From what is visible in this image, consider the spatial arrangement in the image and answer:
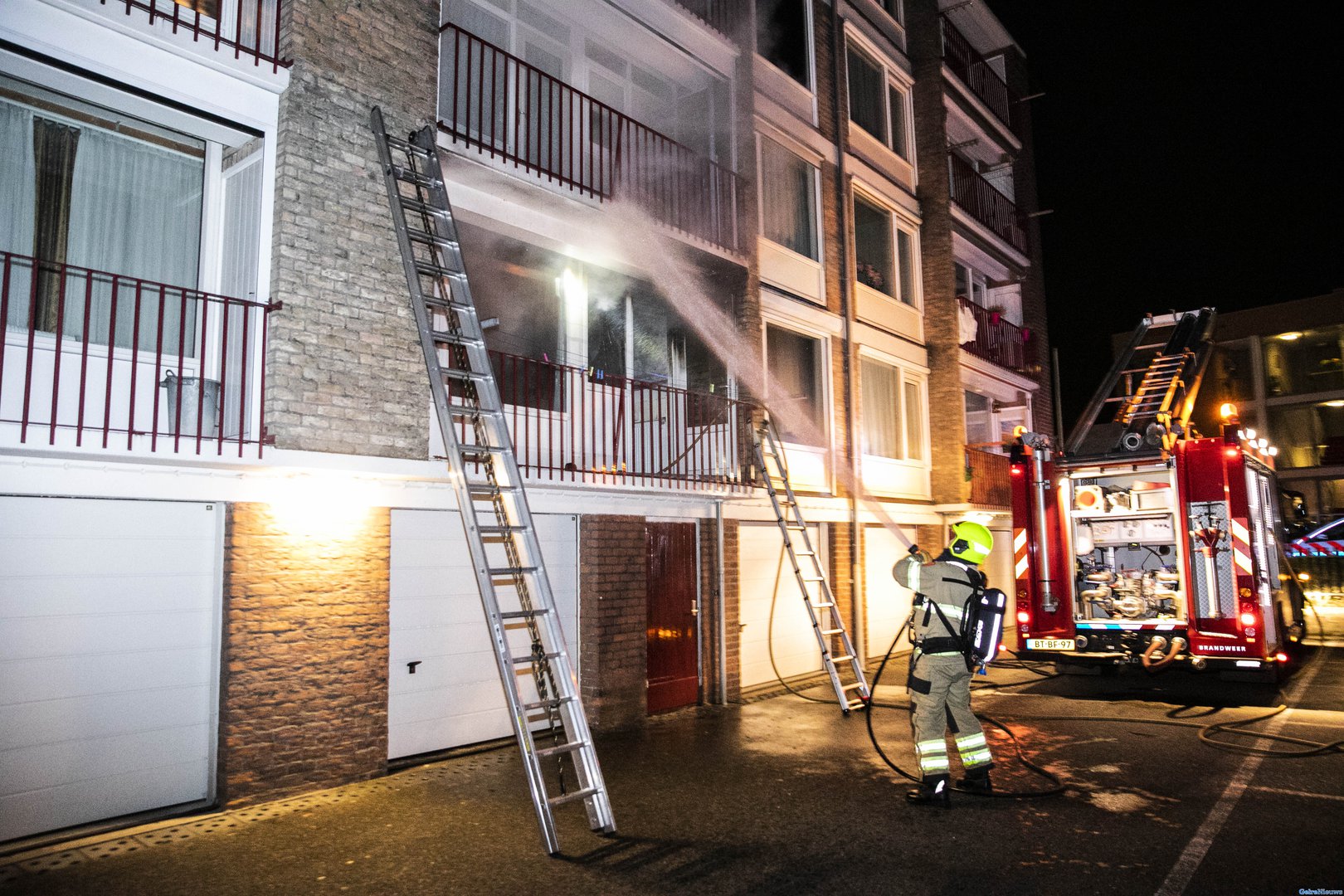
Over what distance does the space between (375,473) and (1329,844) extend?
6821 mm

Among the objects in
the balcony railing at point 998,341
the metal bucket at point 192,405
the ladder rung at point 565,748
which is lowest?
the ladder rung at point 565,748

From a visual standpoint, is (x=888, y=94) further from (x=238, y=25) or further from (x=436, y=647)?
(x=436, y=647)

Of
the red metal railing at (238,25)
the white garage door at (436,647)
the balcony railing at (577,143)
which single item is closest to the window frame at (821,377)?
the balcony railing at (577,143)

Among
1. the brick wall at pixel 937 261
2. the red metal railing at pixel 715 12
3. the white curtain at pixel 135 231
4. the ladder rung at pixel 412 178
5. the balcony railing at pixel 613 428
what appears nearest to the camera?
the white curtain at pixel 135 231

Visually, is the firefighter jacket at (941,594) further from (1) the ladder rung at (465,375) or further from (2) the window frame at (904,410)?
(2) the window frame at (904,410)

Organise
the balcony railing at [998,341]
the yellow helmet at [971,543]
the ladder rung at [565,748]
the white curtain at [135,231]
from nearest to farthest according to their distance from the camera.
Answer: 1. the ladder rung at [565,748]
2. the white curtain at [135,231]
3. the yellow helmet at [971,543]
4. the balcony railing at [998,341]

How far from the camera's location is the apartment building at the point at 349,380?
5969 millimetres

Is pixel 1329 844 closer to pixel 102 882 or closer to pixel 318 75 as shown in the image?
pixel 102 882

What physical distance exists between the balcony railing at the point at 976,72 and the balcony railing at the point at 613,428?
33.8ft

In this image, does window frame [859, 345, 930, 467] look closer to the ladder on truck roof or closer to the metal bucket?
the ladder on truck roof

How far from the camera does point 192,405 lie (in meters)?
6.49

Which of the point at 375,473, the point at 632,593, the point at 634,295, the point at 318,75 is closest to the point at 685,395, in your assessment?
the point at 634,295

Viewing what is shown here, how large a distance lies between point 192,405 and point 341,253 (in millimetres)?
1680

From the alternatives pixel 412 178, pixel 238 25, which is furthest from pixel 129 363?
pixel 238 25
